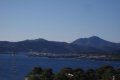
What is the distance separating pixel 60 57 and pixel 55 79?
116 m

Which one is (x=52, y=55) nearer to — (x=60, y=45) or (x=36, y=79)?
(x=60, y=45)

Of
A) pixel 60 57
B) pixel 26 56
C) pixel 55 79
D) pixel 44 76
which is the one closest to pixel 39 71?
pixel 44 76

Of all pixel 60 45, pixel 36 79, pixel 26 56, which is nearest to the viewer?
pixel 36 79

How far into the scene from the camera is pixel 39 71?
29.3 m

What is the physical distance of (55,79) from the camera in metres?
24.2

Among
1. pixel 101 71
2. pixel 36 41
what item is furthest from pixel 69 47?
pixel 101 71

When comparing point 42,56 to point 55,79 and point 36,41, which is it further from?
point 55,79

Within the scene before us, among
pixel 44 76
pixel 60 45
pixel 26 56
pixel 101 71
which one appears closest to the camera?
pixel 44 76

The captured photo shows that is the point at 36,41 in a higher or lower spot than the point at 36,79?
higher

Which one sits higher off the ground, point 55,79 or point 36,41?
point 36,41

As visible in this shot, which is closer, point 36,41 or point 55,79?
point 55,79

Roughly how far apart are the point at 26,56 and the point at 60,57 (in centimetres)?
1746

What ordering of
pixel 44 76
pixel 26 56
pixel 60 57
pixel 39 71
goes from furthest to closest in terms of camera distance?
pixel 26 56 < pixel 60 57 < pixel 39 71 < pixel 44 76

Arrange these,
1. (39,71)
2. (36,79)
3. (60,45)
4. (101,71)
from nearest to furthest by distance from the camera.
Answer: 1. (36,79)
2. (39,71)
3. (101,71)
4. (60,45)
